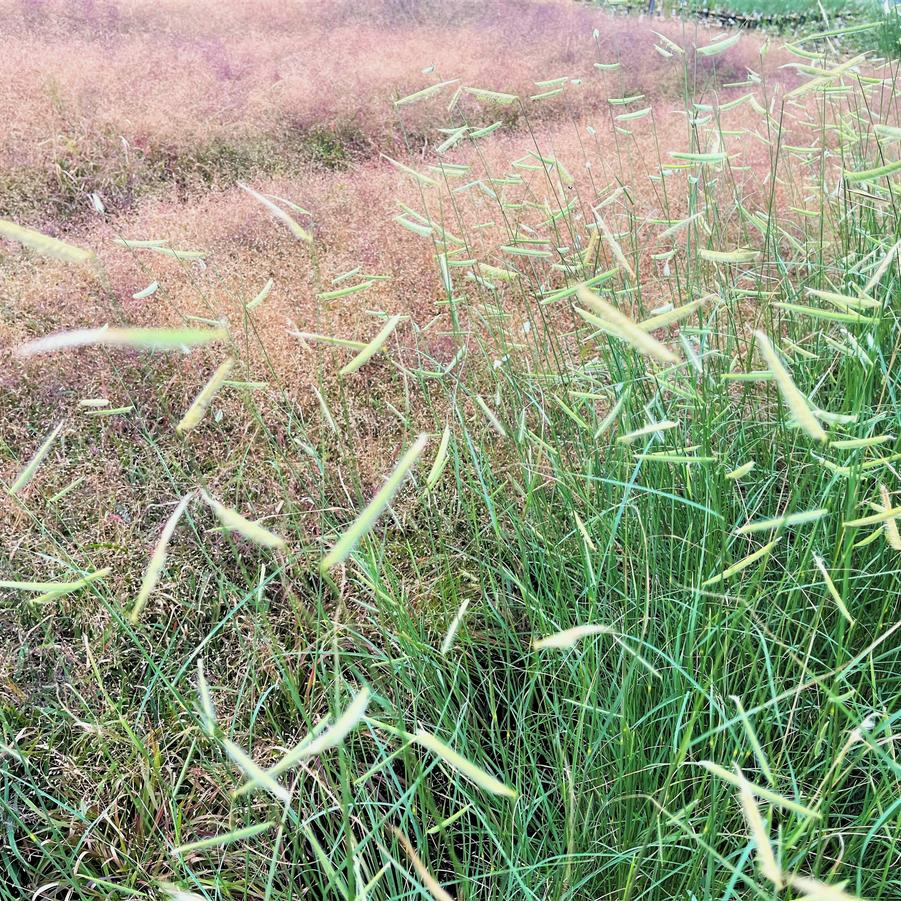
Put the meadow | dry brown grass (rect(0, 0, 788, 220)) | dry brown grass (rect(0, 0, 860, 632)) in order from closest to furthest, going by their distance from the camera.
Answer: the meadow, dry brown grass (rect(0, 0, 860, 632)), dry brown grass (rect(0, 0, 788, 220))

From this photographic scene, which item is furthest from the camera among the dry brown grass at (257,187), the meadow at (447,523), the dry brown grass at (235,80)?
the dry brown grass at (235,80)

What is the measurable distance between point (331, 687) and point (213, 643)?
443 millimetres

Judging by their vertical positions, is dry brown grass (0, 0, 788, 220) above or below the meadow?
above

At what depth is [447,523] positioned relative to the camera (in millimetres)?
1681

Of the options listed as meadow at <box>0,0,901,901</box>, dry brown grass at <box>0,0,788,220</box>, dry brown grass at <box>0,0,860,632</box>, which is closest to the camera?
meadow at <box>0,0,901,901</box>

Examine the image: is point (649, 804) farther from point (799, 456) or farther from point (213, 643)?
point (213, 643)

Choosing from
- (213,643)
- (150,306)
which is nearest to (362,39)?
(150,306)

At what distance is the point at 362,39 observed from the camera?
17.5ft

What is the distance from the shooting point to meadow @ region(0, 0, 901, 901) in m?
0.90

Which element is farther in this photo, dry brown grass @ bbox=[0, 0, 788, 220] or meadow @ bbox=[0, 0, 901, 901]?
dry brown grass @ bbox=[0, 0, 788, 220]

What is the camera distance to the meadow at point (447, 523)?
900 millimetres

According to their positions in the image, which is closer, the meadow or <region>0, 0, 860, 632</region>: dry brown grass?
the meadow

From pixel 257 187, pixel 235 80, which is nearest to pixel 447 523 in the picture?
pixel 257 187

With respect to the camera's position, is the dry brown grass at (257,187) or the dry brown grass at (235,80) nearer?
the dry brown grass at (257,187)
